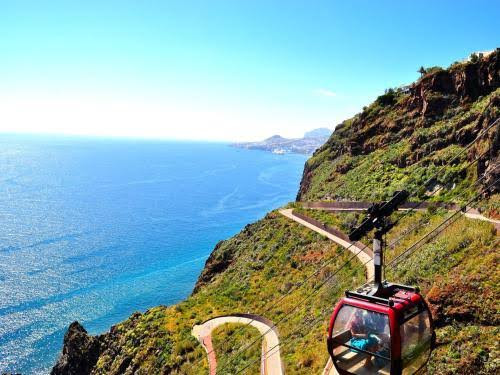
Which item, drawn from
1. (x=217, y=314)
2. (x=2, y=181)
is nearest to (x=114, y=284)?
(x=217, y=314)

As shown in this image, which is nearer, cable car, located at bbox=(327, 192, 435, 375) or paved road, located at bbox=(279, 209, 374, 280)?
cable car, located at bbox=(327, 192, 435, 375)

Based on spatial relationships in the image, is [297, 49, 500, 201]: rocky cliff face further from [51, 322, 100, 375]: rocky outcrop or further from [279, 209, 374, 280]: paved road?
[51, 322, 100, 375]: rocky outcrop

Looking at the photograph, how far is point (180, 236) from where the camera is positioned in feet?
336

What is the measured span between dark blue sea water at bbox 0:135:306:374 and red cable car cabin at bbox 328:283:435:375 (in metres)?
48.8

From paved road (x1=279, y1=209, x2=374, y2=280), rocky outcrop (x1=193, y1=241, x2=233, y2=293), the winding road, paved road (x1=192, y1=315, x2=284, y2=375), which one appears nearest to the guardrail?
the winding road

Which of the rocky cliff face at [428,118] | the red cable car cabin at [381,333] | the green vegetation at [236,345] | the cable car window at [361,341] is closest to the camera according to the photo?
the red cable car cabin at [381,333]

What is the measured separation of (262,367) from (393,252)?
39.9 ft

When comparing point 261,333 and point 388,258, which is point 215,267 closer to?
point 261,333

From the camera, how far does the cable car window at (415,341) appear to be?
9289 mm

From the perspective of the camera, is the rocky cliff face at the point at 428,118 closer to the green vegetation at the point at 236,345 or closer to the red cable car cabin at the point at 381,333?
the green vegetation at the point at 236,345

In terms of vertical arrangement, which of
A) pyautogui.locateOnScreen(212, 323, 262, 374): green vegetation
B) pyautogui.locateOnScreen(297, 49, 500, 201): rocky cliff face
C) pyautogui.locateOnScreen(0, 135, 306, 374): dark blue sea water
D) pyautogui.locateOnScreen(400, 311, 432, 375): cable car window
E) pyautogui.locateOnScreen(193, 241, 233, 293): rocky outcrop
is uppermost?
pyautogui.locateOnScreen(297, 49, 500, 201): rocky cliff face

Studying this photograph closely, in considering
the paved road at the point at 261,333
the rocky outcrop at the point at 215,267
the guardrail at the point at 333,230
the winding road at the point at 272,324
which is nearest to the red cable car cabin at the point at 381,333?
the winding road at the point at 272,324

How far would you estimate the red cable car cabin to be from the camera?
9086mm

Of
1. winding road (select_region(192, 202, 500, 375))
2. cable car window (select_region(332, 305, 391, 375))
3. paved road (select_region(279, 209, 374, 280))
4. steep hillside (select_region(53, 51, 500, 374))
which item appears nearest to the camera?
cable car window (select_region(332, 305, 391, 375))
